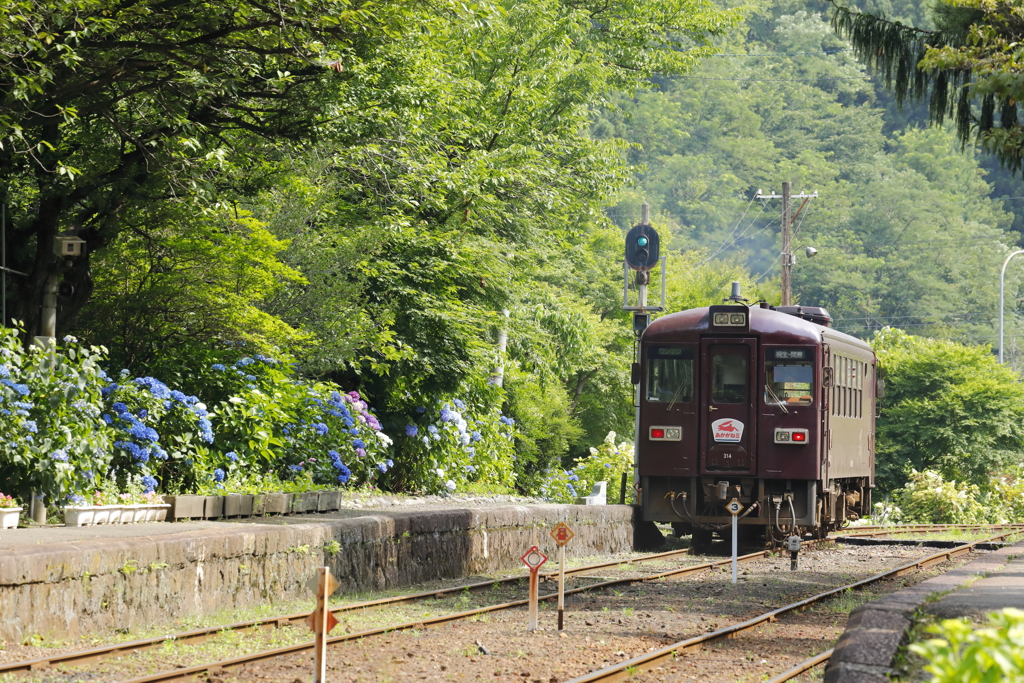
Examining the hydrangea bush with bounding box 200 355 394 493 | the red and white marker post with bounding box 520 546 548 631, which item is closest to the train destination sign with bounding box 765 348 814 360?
the hydrangea bush with bounding box 200 355 394 493

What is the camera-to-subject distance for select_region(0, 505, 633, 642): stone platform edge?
803 centimetres

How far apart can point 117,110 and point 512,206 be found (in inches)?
417

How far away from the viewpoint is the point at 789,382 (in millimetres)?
16734

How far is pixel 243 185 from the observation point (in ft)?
45.1

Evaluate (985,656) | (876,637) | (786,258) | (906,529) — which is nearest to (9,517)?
(876,637)

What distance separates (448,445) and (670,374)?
402 cm

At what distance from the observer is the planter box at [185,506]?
11211mm

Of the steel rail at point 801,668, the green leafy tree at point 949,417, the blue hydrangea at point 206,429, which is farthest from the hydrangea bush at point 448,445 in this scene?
the green leafy tree at point 949,417

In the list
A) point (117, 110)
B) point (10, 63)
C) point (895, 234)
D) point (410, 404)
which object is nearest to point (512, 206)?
point (410, 404)

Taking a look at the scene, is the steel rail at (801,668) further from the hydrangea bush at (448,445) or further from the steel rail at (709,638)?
the hydrangea bush at (448,445)

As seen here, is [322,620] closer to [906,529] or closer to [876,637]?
[876,637]

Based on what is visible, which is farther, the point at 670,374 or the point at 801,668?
the point at 670,374

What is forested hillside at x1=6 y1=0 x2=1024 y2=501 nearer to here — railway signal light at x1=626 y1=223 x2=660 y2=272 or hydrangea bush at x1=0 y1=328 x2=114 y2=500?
hydrangea bush at x1=0 y1=328 x2=114 y2=500

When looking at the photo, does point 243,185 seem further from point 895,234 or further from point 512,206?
point 895,234
